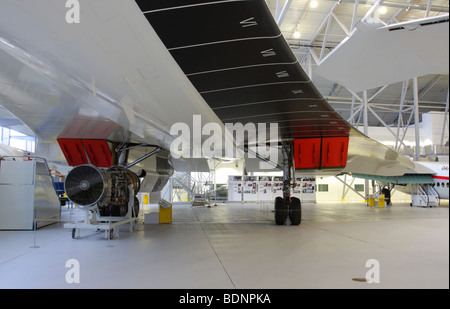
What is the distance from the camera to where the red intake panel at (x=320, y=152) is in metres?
8.58

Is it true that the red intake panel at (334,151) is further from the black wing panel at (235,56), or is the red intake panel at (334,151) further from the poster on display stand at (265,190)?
the poster on display stand at (265,190)

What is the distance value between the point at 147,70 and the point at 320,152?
22.3ft

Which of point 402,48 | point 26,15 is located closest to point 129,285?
point 26,15

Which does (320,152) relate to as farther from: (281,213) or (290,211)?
(281,213)

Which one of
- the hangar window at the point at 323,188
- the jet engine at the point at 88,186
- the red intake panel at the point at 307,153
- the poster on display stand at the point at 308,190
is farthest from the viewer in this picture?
the hangar window at the point at 323,188

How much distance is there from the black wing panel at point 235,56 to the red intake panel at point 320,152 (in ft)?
11.5

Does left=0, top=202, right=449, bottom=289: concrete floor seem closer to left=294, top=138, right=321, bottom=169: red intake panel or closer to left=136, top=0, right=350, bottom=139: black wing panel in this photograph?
left=136, top=0, right=350, bottom=139: black wing panel

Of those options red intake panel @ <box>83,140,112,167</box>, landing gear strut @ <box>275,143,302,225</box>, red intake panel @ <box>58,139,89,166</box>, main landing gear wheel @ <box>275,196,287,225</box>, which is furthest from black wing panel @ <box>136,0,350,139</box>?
red intake panel @ <box>58,139,89,166</box>

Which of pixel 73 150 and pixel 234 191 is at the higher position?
pixel 73 150

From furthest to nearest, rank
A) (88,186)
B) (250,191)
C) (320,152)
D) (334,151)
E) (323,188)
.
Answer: (323,188) → (250,191) → (320,152) → (334,151) → (88,186)

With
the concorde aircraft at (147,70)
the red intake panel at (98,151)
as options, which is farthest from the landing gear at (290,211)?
the red intake panel at (98,151)

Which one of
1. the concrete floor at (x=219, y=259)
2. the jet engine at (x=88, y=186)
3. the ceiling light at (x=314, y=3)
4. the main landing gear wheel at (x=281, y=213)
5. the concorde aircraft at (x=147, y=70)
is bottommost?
the concrete floor at (x=219, y=259)

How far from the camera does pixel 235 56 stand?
2.98 metres

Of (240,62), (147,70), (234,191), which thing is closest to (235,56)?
(240,62)
